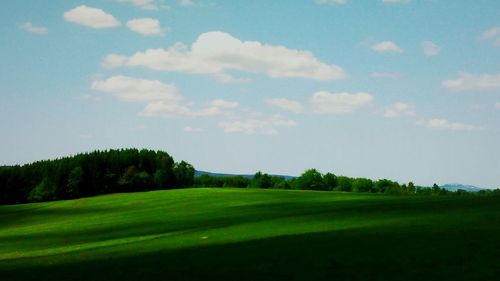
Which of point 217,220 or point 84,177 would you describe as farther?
point 84,177

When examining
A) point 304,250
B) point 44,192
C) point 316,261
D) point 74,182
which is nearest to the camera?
point 316,261

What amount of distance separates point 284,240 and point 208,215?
2654 cm

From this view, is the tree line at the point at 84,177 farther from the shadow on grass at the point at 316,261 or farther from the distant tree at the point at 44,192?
the shadow on grass at the point at 316,261

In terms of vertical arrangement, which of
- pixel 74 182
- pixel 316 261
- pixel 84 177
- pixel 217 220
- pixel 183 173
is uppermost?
pixel 183 173

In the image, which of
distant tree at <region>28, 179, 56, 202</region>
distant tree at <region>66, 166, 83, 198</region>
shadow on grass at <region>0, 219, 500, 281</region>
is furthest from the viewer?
distant tree at <region>28, 179, 56, 202</region>

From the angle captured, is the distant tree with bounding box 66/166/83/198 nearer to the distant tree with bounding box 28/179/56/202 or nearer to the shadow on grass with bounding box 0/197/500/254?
the distant tree with bounding box 28/179/56/202

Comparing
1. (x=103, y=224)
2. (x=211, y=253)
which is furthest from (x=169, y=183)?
(x=211, y=253)

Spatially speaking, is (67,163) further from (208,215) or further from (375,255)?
(375,255)

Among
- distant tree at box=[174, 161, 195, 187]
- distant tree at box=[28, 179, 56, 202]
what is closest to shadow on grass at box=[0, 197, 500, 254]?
distant tree at box=[28, 179, 56, 202]

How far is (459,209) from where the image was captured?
1588 inches

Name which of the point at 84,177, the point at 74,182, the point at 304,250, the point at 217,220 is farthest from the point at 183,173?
the point at 304,250

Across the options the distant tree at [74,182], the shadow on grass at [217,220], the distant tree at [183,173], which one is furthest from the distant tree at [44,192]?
the shadow on grass at [217,220]

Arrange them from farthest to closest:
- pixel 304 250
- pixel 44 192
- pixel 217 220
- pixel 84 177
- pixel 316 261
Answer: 1. pixel 84 177
2. pixel 44 192
3. pixel 217 220
4. pixel 304 250
5. pixel 316 261

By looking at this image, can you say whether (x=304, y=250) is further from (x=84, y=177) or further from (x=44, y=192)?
(x=44, y=192)
